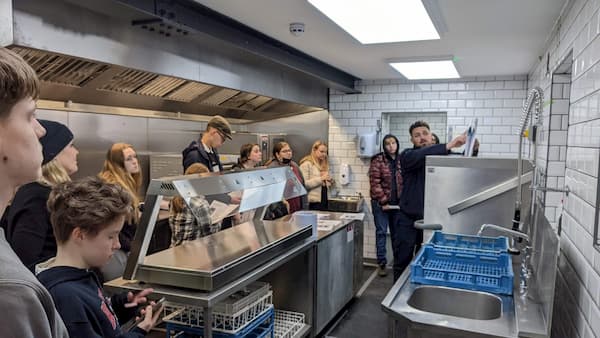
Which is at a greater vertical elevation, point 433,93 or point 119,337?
point 433,93

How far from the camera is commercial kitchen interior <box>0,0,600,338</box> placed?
1.99 m

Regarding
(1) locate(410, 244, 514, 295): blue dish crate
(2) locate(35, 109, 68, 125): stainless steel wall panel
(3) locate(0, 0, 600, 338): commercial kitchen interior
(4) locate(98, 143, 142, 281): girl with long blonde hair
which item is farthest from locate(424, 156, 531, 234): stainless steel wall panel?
(2) locate(35, 109, 68, 125): stainless steel wall panel

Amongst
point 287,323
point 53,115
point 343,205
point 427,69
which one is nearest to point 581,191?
point 287,323

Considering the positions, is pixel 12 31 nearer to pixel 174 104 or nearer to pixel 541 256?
pixel 174 104

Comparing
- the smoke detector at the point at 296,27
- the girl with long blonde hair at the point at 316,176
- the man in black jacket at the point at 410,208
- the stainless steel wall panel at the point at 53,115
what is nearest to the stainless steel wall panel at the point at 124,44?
the smoke detector at the point at 296,27

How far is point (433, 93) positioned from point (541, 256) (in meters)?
3.89

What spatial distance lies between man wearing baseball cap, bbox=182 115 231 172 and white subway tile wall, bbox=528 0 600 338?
246 centimetres

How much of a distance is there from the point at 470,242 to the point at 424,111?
349 cm

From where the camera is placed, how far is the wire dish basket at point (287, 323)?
2.95 metres

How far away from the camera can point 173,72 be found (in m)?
3.12

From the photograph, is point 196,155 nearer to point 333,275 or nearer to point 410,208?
point 333,275

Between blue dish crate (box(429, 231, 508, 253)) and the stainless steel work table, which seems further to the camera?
blue dish crate (box(429, 231, 508, 253))

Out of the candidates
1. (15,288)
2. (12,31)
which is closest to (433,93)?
(12,31)

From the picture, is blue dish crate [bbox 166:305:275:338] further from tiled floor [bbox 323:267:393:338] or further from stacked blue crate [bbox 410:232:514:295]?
tiled floor [bbox 323:267:393:338]
